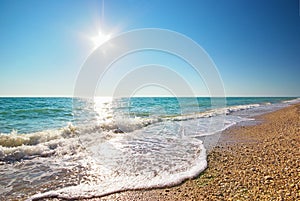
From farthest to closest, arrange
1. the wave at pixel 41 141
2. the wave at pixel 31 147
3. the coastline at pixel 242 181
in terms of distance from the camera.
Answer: the wave at pixel 41 141 < the wave at pixel 31 147 < the coastline at pixel 242 181

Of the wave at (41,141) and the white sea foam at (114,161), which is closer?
the white sea foam at (114,161)

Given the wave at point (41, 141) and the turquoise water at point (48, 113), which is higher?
the turquoise water at point (48, 113)

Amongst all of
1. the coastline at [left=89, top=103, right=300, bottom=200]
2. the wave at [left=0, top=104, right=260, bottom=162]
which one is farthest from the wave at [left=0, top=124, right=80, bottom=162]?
the coastline at [left=89, top=103, right=300, bottom=200]

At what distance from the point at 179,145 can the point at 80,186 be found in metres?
4.68

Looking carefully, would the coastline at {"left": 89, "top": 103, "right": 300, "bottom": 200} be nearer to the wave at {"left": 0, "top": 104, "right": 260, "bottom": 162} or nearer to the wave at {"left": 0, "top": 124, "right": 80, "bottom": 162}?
the wave at {"left": 0, "top": 124, "right": 80, "bottom": 162}

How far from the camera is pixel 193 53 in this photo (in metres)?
11.9

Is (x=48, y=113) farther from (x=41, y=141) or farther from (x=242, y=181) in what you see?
(x=242, y=181)

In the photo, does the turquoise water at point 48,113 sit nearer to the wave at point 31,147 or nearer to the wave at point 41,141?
the wave at point 41,141

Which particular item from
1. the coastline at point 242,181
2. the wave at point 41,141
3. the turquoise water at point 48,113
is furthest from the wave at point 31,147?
the coastline at point 242,181

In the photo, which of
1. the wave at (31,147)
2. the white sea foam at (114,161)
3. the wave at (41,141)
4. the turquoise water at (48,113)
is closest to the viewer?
the white sea foam at (114,161)

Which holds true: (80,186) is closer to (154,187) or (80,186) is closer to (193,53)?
(154,187)

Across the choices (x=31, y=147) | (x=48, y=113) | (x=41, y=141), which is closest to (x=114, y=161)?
(x=31, y=147)

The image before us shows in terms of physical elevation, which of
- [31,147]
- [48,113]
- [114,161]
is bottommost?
[114,161]

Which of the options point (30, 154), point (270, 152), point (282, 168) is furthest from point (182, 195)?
point (30, 154)
